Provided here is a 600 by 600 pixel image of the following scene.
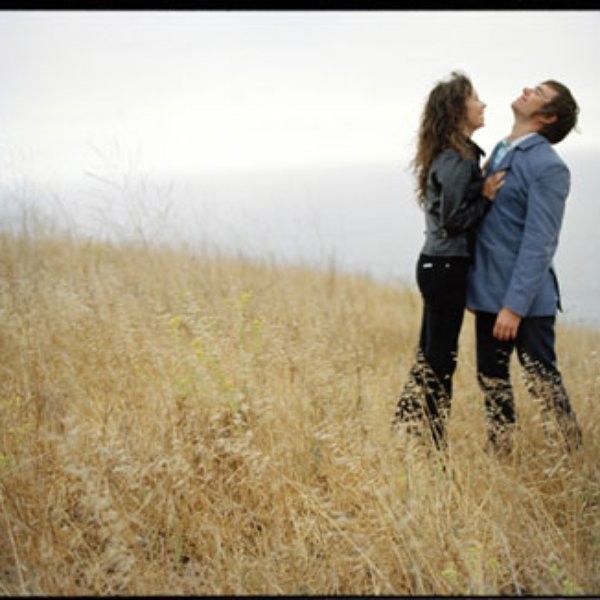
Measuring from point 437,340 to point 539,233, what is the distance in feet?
1.96

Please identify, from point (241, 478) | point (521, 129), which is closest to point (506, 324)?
point (521, 129)

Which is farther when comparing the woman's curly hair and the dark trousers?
the woman's curly hair

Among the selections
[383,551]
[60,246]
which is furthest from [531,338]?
[60,246]

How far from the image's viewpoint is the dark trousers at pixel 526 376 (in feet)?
7.64

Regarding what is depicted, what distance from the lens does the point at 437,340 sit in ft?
Answer: 8.57

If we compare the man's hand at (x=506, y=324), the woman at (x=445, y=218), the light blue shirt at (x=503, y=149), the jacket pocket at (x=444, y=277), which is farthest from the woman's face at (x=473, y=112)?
the man's hand at (x=506, y=324)

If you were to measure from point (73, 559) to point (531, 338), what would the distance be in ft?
5.88

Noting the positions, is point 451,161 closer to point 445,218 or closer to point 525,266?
point 445,218

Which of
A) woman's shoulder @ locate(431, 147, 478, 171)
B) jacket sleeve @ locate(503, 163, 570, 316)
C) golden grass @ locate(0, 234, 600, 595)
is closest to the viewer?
golden grass @ locate(0, 234, 600, 595)

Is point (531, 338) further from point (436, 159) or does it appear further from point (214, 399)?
point (214, 399)

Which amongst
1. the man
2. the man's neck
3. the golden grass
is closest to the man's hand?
the man

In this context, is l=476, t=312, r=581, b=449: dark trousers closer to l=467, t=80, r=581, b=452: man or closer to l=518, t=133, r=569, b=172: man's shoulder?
l=467, t=80, r=581, b=452: man

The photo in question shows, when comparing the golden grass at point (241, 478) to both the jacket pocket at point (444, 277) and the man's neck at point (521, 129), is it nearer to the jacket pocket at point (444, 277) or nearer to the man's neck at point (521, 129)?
the jacket pocket at point (444, 277)

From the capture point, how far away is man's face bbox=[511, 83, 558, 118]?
7.81 feet
